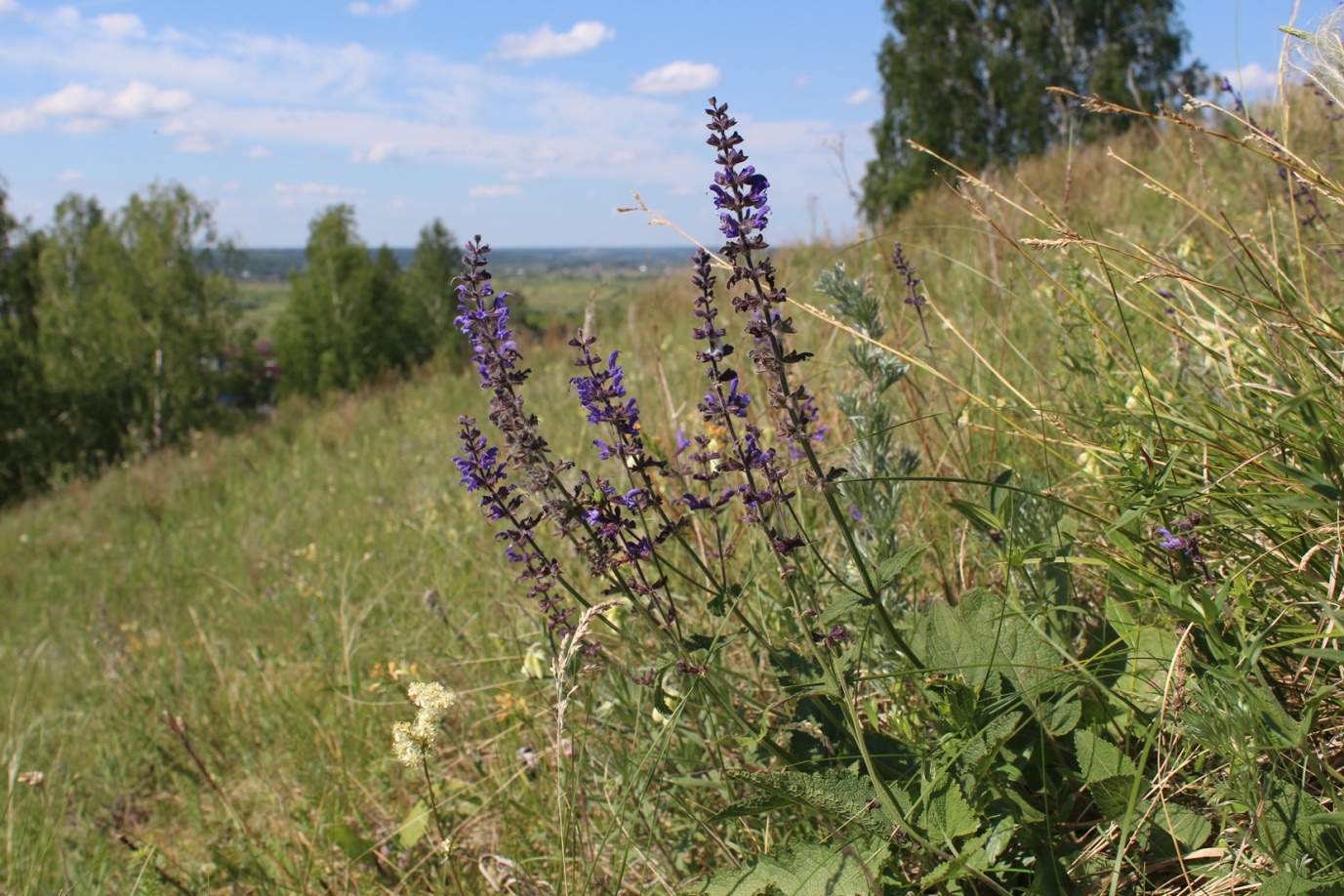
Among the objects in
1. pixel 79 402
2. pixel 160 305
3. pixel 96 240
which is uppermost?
pixel 96 240

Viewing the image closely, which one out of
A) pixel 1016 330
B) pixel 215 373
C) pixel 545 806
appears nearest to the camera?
pixel 545 806

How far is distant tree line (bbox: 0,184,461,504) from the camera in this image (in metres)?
32.2

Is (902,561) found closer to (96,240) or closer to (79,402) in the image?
(96,240)

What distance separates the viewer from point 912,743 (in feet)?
4.93

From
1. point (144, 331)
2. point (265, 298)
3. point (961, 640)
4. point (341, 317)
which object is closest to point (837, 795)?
point (961, 640)

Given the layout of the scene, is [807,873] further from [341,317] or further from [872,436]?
[341,317]

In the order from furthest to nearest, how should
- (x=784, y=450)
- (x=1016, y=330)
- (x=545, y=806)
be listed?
(x=1016, y=330) < (x=784, y=450) < (x=545, y=806)

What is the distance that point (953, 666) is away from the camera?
4.96 feet

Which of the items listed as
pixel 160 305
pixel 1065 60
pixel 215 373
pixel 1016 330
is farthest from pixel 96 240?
pixel 1016 330

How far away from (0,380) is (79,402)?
11.3ft

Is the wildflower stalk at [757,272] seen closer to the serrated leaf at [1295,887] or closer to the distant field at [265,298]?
the serrated leaf at [1295,887]

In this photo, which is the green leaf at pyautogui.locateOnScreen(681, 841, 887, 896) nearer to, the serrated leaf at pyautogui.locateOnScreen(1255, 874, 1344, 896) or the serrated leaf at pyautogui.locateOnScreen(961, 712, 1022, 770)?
the serrated leaf at pyautogui.locateOnScreen(961, 712, 1022, 770)

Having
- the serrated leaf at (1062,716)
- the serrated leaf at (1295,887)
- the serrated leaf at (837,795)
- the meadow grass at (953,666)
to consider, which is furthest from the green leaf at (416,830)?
the serrated leaf at (1295,887)

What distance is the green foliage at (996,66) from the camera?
2945 centimetres
